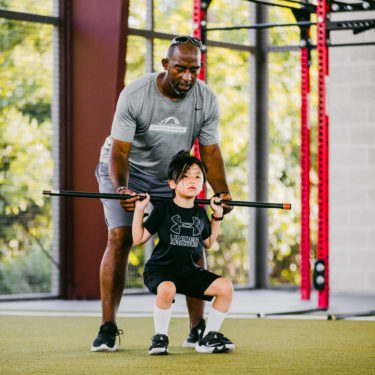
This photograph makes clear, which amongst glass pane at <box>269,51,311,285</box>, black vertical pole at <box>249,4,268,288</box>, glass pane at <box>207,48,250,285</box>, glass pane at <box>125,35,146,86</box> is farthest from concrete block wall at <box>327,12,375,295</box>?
glass pane at <box>125,35,146,86</box>

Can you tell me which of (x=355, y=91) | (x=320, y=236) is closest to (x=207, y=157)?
(x=320, y=236)

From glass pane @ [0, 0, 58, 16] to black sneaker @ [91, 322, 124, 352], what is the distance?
11.4ft

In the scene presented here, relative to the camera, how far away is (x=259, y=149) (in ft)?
25.1

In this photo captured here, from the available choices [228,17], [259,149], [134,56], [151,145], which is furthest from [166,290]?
[228,17]

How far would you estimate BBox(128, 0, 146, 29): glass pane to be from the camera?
686 centimetres

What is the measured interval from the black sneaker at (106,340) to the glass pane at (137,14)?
3745 millimetres

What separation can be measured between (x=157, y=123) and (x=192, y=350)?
106cm

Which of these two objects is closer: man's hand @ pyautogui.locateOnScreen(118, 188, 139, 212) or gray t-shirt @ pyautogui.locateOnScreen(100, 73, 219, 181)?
man's hand @ pyautogui.locateOnScreen(118, 188, 139, 212)

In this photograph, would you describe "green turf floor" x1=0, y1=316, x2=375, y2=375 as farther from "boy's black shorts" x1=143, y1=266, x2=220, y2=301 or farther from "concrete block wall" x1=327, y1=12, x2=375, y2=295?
"concrete block wall" x1=327, y1=12, x2=375, y2=295

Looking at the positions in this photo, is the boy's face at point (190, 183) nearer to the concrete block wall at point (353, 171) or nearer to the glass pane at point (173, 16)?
the glass pane at point (173, 16)

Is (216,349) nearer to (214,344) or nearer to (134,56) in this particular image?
(214,344)

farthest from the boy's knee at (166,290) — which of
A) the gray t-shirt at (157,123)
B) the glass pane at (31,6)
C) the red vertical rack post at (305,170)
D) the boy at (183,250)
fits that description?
the glass pane at (31,6)

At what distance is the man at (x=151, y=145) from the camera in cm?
371

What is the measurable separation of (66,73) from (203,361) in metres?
3.73
